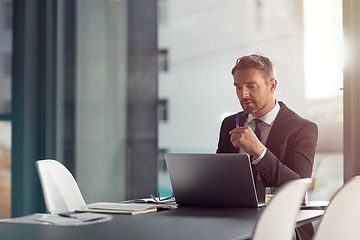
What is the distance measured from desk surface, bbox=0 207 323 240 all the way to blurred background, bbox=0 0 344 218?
46.1 inches

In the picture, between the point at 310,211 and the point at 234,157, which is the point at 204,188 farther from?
the point at 310,211

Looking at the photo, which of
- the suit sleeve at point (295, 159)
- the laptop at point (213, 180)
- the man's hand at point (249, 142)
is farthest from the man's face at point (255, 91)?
the laptop at point (213, 180)

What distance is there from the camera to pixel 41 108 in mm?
4770

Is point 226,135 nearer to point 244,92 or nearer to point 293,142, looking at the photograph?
point 244,92

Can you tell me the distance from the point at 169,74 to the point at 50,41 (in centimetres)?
148

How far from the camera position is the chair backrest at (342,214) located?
5.78ft

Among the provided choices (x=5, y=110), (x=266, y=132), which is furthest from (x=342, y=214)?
(x=5, y=110)

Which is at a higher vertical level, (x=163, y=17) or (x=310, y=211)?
(x=163, y=17)

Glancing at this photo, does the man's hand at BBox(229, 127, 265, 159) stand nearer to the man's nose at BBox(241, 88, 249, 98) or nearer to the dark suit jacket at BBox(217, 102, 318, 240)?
the dark suit jacket at BBox(217, 102, 318, 240)

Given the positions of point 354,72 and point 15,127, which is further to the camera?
point 15,127

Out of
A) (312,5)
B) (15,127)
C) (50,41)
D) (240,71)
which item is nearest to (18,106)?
(15,127)

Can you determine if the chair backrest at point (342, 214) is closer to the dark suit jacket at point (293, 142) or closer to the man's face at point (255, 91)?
the dark suit jacket at point (293, 142)

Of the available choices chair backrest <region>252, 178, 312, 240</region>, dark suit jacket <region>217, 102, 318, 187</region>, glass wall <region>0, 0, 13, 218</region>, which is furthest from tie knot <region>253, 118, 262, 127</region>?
glass wall <region>0, 0, 13, 218</region>

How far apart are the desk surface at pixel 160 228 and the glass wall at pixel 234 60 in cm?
107
